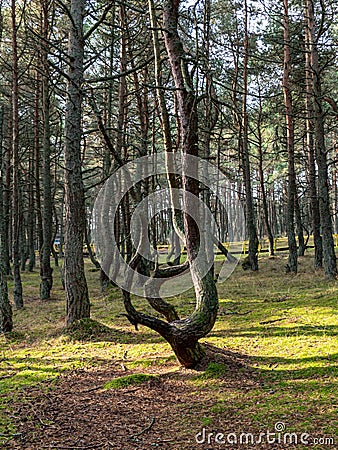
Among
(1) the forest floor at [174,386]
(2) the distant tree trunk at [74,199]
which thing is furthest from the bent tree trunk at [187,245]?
(2) the distant tree trunk at [74,199]

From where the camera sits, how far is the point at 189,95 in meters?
5.03

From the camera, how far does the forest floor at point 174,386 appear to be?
360 cm

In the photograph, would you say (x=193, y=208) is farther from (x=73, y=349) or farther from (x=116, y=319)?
(x=116, y=319)

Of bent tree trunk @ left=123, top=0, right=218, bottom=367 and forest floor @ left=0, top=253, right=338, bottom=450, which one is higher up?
bent tree trunk @ left=123, top=0, right=218, bottom=367

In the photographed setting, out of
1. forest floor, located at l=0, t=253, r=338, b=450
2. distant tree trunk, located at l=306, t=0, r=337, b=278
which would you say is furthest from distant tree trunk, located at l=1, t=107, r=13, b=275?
distant tree trunk, located at l=306, t=0, r=337, b=278

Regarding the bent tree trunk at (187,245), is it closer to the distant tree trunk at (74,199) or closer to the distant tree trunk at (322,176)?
the distant tree trunk at (74,199)

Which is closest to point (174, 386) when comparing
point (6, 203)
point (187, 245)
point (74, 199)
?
point (187, 245)

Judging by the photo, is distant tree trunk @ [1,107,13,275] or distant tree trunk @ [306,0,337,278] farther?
distant tree trunk @ [306,0,337,278]

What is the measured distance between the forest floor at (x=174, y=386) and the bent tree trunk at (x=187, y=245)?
429mm

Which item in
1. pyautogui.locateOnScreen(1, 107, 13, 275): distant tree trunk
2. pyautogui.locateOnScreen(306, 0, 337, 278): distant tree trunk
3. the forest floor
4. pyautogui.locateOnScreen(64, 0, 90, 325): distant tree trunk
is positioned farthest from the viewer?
pyautogui.locateOnScreen(306, 0, 337, 278): distant tree trunk

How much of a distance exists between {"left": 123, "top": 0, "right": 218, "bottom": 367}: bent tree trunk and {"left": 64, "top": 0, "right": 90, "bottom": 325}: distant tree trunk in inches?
103

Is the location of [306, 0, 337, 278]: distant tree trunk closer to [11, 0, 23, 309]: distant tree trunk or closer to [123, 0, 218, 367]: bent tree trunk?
[123, 0, 218, 367]: bent tree trunk

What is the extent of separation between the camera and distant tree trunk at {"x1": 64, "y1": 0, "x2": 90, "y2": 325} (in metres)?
7.62

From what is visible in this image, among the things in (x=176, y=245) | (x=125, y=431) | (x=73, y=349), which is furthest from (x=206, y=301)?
(x=176, y=245)
